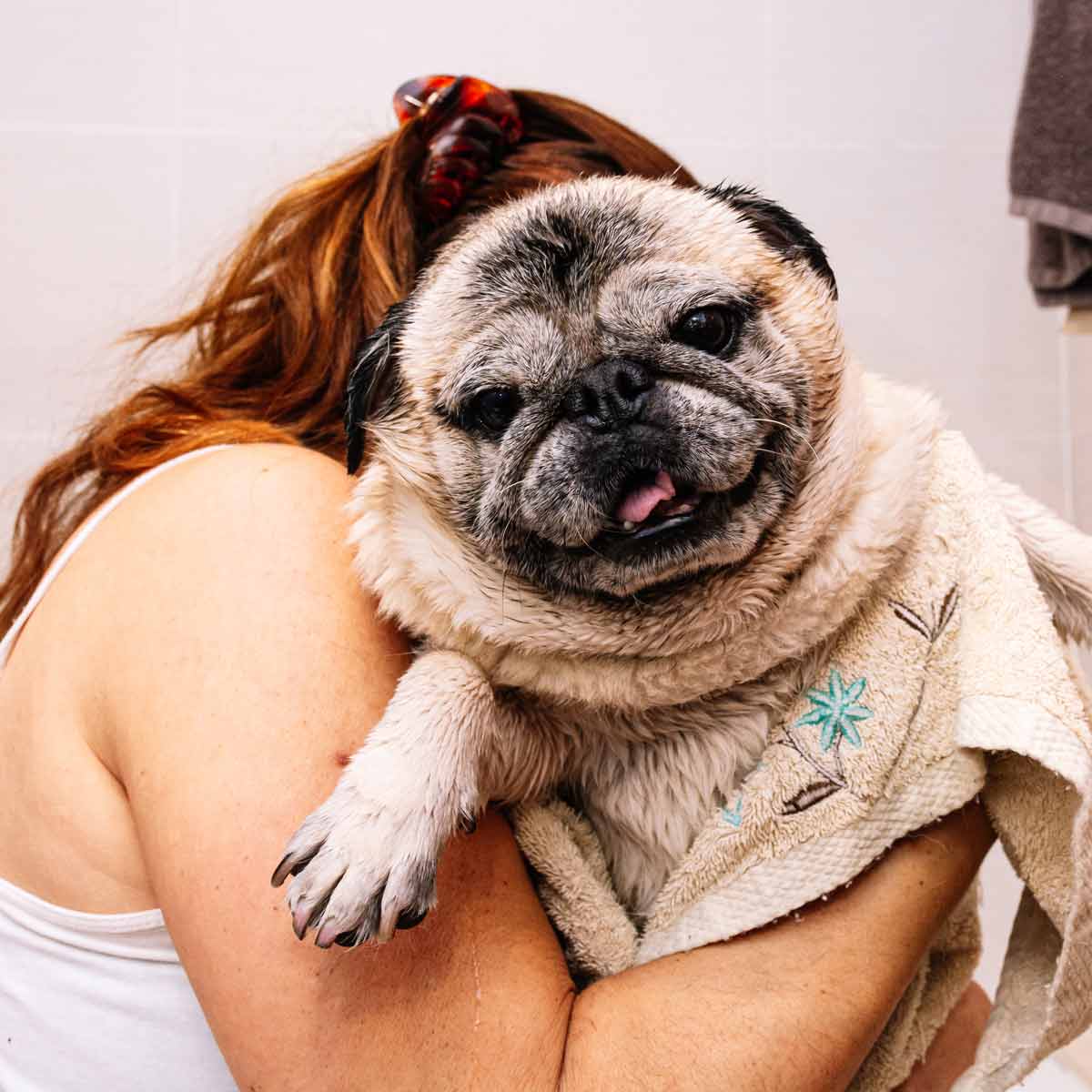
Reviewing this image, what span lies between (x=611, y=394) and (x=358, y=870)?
42 cm

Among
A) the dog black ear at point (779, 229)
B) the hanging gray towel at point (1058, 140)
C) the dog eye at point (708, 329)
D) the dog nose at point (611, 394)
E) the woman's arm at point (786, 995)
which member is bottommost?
the woman's arm at point (786, 995)

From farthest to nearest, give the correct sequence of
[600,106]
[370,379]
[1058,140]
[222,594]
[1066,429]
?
[1066,429]
[600,106]
[1058,140]
[370,379]
[222,594]

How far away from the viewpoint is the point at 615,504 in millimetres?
864

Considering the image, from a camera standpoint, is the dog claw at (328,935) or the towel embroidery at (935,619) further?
the towel embroidery at (935,619)

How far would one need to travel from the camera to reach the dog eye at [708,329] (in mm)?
917

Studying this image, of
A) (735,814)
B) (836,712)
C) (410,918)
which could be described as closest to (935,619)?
(836,712)

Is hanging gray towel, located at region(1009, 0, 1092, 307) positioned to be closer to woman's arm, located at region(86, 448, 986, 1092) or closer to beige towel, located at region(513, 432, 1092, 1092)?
beige towel, located at region(513, 432, 1092, 1092)

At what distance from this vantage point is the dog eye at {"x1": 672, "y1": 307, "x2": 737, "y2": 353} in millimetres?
917

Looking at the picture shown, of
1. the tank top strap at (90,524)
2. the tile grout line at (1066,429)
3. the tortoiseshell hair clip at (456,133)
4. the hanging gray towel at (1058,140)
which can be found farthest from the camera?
the tile grout line at (1066,429)

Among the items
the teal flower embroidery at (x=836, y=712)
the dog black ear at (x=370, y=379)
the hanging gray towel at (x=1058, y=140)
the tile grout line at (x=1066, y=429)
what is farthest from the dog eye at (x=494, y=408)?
the tile grout line at (x=1066, y=429)

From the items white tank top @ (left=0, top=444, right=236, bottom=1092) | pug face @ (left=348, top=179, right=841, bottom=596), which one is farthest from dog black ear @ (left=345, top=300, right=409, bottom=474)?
white tank top @ (left=0, top=444, right=236, bottom=1092)

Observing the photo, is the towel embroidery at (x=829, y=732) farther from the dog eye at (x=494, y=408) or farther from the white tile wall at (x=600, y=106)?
the white tile wall at (x=600, y=106)

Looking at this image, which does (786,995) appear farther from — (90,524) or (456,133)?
(456,133)

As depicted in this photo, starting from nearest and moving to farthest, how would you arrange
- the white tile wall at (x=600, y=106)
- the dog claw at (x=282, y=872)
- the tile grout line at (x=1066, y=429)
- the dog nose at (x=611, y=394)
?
the dog claw at (x=282, y=872) → the dog nose at (x=611, y=394) → the white tile wall at (x=600, y=106) → the tile grout line at (x=1066, y=429)
